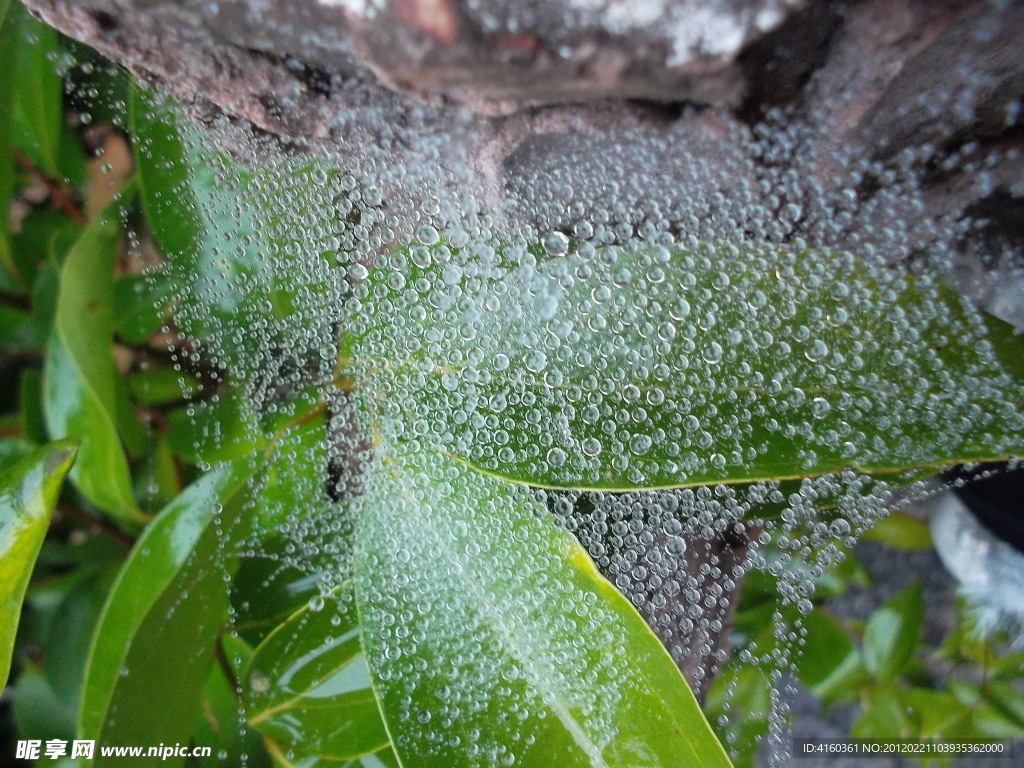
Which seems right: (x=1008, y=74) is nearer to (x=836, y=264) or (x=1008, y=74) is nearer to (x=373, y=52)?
(x=836, y=264)

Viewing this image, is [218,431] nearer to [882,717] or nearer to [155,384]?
[155,384]

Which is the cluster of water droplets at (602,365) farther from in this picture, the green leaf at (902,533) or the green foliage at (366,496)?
the green leaf at (902,533)

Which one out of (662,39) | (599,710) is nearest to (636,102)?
(662,39)

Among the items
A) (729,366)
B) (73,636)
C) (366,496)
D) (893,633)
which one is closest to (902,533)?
(893,633)

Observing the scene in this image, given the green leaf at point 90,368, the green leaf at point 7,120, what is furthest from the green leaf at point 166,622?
the green leaf at point 7,120

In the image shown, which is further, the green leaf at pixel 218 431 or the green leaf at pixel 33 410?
the green leaf at pixel 33 410
